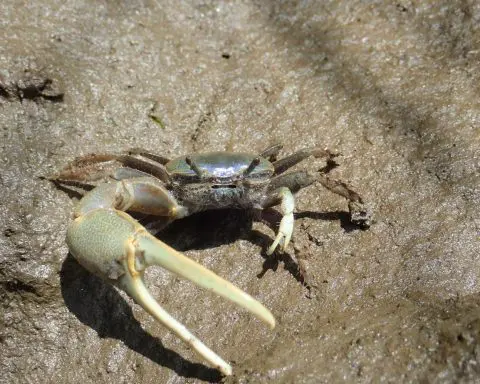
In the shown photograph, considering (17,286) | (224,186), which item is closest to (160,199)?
(224,186)

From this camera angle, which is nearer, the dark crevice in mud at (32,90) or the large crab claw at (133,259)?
the large crab claw at (133,259)

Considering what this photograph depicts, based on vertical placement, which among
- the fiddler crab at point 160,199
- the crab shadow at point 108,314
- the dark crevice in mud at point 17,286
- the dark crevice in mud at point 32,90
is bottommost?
the dark crevice in mud at point 17,286

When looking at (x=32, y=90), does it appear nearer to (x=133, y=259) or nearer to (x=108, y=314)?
(x=108, y=314)

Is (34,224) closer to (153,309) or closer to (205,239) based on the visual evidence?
(205,239)

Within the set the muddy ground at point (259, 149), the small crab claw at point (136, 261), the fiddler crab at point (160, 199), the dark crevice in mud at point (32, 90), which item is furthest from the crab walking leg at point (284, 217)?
the dark crevice in mud at point (32, 90)

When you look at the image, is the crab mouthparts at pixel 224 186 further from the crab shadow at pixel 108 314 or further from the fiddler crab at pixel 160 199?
the crab shadow at pixel 108 314

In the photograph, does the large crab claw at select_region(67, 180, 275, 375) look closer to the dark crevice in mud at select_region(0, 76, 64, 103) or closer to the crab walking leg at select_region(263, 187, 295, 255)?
the crab walking leg at select_region(263, 187, 295, 255)

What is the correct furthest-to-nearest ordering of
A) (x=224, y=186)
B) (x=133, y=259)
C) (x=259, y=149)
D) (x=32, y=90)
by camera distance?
(x=259, y=149)
(x=32, y=90)
(x=224, y=186)
(x=133, y=259)

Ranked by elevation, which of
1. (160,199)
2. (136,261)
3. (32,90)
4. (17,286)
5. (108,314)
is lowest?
(17,286)
